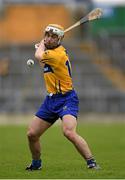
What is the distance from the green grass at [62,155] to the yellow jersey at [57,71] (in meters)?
1.29

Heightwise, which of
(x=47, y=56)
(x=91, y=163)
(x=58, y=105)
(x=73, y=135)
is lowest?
(x=91, y=163)

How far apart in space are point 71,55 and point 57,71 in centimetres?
2664

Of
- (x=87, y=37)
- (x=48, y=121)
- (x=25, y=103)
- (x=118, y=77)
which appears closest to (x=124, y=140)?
(x=48, y=121)

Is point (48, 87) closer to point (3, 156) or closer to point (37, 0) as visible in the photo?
point (3, 156)

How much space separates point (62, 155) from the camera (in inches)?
650

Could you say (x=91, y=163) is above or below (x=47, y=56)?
below

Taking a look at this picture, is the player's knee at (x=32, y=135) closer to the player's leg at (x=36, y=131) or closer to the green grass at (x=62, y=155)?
the player's leg at (x=36, y=131)

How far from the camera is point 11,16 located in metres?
45.0

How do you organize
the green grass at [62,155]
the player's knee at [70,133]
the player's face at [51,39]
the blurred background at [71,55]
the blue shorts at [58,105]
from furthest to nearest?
the blurred background at [71,55] → the blue shorts at [58,105] → the player's face at [51,39] → the player's knee at [70,133] → the green grass at [62,155]

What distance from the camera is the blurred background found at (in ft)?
118

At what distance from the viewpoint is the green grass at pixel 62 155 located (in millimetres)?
12406

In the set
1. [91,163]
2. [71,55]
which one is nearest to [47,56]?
[91,163]

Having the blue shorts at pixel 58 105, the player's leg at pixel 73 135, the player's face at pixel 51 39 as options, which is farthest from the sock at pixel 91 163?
the player's face at pixel 51 39

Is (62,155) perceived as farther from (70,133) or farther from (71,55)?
(71,55)
